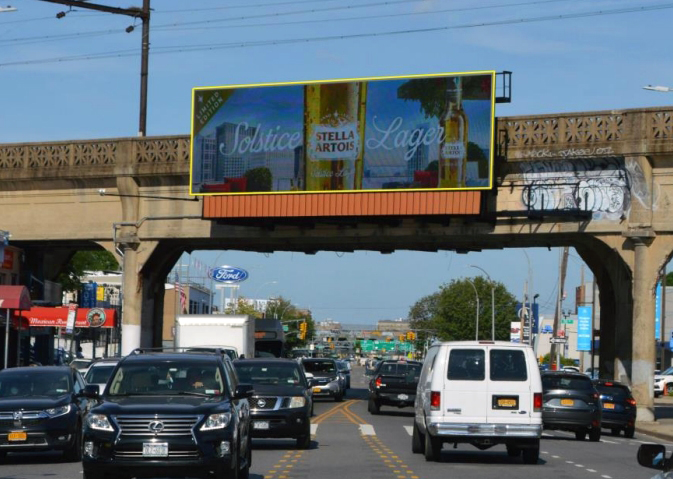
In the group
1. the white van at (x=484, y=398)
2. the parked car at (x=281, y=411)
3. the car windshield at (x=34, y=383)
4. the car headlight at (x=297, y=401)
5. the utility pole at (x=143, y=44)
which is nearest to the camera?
the white van at (x=484, y=398)

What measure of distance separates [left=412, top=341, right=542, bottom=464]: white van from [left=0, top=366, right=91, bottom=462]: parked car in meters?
6.23

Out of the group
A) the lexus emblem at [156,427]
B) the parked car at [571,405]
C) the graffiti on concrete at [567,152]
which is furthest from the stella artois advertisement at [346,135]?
the lexus emblem at [156,427]

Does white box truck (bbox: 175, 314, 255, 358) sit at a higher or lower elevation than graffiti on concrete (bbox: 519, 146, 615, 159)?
lower

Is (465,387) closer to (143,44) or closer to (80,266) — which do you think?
(143,44)

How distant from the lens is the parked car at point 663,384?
68750mm

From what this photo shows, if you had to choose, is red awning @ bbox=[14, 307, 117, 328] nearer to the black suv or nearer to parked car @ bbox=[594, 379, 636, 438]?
parked car @ bbox=[594, 379, 636, 438]

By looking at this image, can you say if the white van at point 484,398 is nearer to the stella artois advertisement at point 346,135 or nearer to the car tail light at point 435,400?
the car tail light at point 435,400

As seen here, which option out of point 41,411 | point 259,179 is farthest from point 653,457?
point 259,179

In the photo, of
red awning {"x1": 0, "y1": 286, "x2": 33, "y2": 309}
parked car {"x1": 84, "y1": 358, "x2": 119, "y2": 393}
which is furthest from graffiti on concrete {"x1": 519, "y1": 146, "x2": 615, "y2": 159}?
parked car {"x1": 84, "y1": 358, "x2": 119, "y2": 393}

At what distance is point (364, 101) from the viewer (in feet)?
140

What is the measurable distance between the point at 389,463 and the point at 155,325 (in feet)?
97.9

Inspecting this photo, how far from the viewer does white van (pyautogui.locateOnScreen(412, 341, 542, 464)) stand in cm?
2202

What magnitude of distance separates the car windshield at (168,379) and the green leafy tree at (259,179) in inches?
1077

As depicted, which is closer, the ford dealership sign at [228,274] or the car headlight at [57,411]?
the car headlight at [57,411]
